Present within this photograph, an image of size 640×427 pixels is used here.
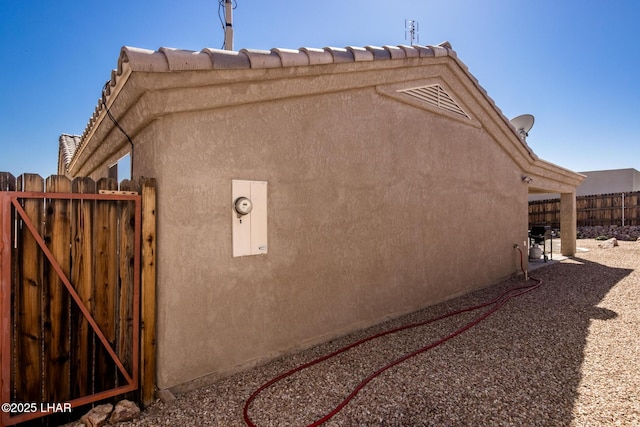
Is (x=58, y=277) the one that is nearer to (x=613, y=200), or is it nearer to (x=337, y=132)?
(x=337, y=132)

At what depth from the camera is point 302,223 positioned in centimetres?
516

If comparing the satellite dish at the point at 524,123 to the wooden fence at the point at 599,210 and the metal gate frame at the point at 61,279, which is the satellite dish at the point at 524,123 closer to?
the wooden fence at the point at 599,210

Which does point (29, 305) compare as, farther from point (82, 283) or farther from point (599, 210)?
point (599, 210)

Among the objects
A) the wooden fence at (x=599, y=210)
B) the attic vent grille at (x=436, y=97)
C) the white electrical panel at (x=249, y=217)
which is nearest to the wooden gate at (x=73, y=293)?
the white electrical panel at (x=249, y=217)

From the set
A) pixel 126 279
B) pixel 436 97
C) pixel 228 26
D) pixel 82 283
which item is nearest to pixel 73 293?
pixel 82 283

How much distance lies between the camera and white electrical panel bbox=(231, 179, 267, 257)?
4344 mm

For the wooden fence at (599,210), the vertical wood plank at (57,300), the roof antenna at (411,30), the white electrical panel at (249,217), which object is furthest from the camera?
the wooden fence at (599,210)

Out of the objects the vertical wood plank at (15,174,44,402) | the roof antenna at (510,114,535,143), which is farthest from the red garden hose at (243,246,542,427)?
the roof antenna at (510,114,535,143)

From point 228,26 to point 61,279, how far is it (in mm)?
5442

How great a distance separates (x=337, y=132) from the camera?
18.6 feet

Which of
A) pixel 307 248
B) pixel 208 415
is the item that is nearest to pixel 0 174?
pixel 208 415

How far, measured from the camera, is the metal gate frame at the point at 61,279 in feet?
10.0

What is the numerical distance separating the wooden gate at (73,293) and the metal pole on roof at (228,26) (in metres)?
3.94

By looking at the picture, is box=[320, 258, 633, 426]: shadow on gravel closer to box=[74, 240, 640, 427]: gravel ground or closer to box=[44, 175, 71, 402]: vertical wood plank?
box=[74, 240, 640, 427]: gravel ground
